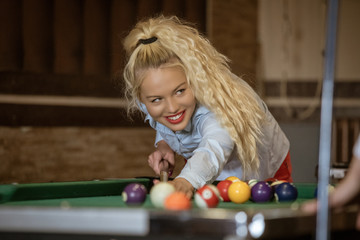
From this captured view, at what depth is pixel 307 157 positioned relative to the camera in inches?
218

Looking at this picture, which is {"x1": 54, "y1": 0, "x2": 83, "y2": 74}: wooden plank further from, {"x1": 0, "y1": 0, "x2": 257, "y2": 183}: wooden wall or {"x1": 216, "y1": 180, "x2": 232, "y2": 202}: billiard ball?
{"x1": 216, "y1": 180, "x2": 232, "y2": 202}: billiard ball

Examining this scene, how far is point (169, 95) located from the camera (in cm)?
214

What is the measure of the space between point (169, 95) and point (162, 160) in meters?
0.66

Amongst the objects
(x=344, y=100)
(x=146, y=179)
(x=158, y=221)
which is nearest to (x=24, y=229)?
(x=158, y=221)

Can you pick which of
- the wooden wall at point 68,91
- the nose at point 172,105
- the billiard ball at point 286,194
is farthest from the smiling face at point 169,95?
the wooden wall at point 68,91

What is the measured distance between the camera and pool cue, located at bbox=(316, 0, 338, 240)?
3.10 ft

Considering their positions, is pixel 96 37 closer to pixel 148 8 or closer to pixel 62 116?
pixel 148 8

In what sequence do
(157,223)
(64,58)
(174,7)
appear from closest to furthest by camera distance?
(157,223)
(64,58)
(174,7)

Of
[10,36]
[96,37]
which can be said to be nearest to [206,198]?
[10,36]

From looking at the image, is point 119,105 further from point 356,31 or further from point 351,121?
point 356,31

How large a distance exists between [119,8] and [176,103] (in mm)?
3388

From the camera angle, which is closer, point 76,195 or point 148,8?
point 76,195

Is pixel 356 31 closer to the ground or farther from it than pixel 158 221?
farther from it

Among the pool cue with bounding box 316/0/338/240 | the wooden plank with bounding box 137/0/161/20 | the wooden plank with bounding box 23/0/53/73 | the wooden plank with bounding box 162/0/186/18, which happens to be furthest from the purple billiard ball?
the wooden plank with bounding box 162/0/186/18
